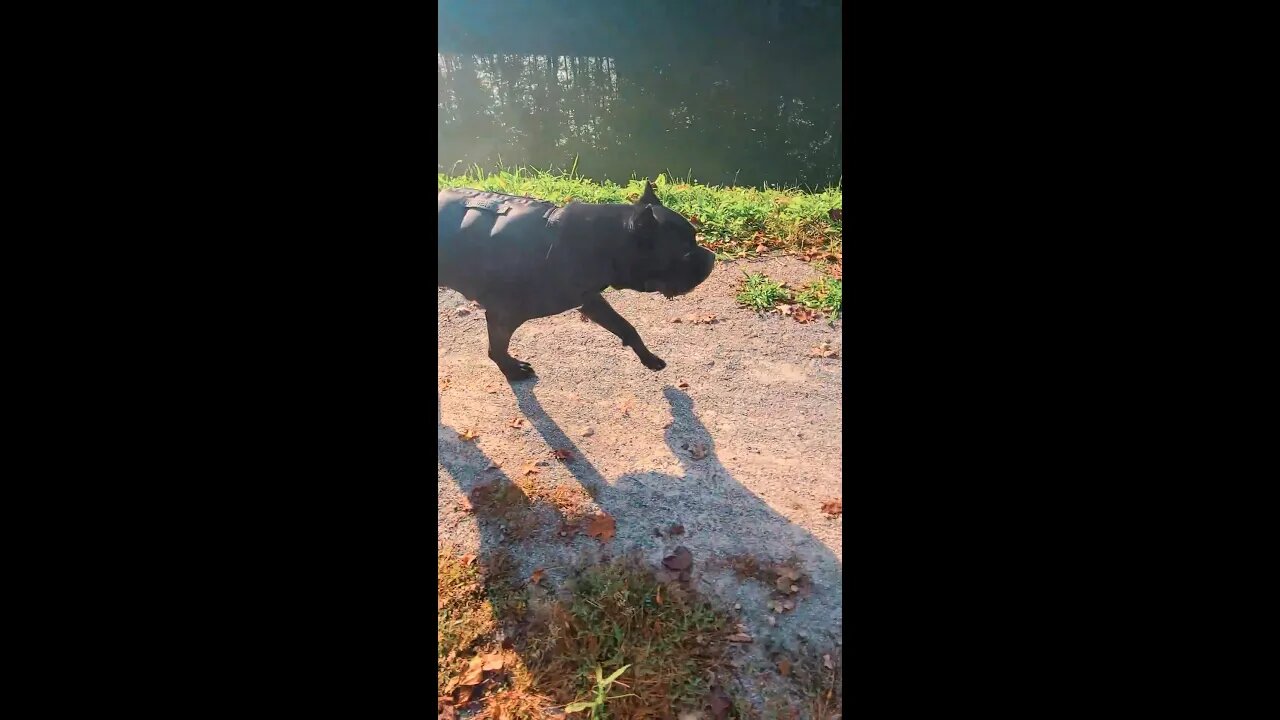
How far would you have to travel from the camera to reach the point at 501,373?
13.4 ft

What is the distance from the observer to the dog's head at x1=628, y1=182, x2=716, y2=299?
137 inches

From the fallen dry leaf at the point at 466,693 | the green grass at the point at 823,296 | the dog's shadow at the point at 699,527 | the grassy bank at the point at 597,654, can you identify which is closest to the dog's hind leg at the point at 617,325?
the dog's shadow at the point at 699,527

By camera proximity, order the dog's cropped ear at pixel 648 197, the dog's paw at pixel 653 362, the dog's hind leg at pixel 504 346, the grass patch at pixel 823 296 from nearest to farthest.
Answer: the dog's cropped ear at pixel 648 197
the dog's hind leg at pixel 504 346
the dog's paw at pixel 653 362
the grass patch at pixel 823 296

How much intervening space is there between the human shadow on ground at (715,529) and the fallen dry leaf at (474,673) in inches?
33.1

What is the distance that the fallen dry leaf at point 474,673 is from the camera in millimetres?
2419

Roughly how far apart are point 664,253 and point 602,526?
1.56m

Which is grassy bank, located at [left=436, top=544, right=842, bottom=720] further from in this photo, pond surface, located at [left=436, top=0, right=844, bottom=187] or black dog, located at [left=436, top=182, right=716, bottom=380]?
pond surface, located at [left=436, top=0, right=844, bottom=187]

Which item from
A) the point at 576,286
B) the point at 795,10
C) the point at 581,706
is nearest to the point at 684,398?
the point at 576,286

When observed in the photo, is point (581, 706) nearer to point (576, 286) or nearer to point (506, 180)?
point (576, 286)

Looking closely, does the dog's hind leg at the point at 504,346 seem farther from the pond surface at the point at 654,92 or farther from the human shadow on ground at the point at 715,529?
the pond surface at the point at 654,92

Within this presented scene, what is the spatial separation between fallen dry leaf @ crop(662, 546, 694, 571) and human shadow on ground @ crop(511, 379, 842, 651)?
4 cm

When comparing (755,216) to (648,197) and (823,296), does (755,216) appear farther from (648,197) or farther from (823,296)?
(648,197)

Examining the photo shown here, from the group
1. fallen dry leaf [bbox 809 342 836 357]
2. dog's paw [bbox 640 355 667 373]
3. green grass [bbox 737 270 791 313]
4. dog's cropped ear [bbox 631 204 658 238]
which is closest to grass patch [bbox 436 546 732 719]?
dog's paw [bbox 640 355 667 373]

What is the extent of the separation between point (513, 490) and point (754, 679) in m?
1.54
